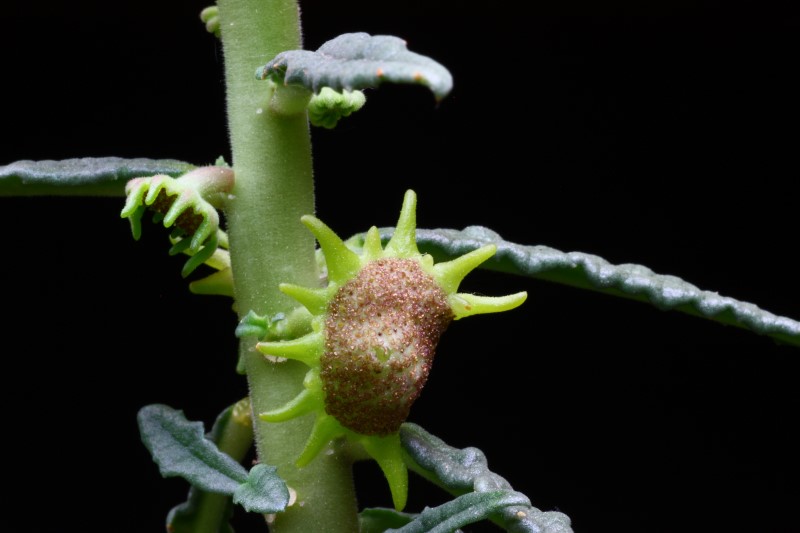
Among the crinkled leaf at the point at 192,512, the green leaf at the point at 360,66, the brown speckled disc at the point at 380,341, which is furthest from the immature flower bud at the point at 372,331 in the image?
the crinkled leaf at the point at 192,512

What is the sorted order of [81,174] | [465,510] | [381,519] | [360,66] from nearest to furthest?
[360,66] < [465,510] < [81,174] < [381,519]

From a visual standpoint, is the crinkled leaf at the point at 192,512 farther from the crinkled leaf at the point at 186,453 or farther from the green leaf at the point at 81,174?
the green leaf at the point at 81,174

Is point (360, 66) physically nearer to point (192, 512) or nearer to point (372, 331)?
point (372, 331)

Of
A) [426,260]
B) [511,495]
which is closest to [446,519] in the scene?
[511,495]

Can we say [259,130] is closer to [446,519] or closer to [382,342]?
[382,342]

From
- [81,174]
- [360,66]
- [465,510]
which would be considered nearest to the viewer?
[360,66]

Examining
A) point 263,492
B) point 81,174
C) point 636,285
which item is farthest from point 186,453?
point 636,285
